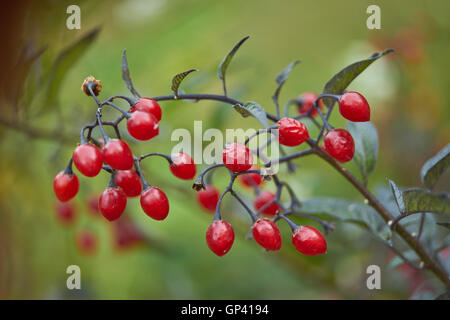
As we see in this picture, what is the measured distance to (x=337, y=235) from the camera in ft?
4.33

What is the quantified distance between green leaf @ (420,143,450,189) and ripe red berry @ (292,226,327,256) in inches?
8.0

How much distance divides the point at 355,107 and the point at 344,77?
0.21 feet

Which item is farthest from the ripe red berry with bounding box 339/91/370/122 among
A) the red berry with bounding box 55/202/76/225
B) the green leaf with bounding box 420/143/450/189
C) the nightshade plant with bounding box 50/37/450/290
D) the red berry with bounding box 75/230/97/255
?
the red berry with bounding box 75/230/97/255

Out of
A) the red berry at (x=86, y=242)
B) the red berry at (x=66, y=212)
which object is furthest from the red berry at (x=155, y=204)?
the red berry at (x=86, y=242)

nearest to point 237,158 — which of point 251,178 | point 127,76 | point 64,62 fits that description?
point 127,76

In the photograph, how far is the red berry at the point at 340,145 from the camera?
736 mm

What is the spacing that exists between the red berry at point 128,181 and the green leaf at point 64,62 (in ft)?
1.00

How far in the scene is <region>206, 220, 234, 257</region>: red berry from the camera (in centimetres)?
74

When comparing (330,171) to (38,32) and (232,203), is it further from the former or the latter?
(38,32)

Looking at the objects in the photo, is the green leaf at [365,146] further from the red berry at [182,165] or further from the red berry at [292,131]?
the red berry at [182,165]

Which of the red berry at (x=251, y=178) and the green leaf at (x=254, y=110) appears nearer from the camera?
the green leaf at (x=254, y=110)

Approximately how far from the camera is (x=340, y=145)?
74 cm

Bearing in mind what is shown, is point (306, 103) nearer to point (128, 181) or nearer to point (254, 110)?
point (254, 110)
